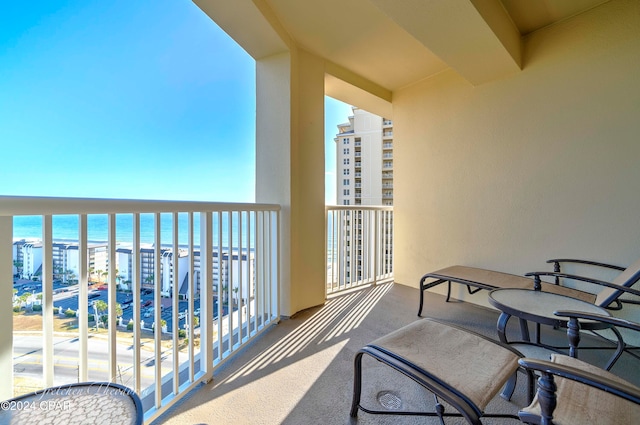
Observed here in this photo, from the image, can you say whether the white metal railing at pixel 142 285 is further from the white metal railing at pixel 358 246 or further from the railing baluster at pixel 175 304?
the white metal railing at pixel 358 246

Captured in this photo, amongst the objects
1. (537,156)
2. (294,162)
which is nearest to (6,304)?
(294,162)

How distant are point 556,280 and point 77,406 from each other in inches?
123

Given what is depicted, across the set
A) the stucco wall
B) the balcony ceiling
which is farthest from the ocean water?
the stucco wall

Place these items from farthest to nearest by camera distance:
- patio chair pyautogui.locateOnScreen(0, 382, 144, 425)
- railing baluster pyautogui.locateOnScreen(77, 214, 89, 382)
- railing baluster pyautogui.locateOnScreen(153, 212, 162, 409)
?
railing baluster pyautogui.locateOnScreen(153, 212, 162, 409), railing baluster pyautogui.locateOnScreen(77, 214, 89, 382), patio chair pyautogui.locateOnScreen(0, 382, 144, 425)

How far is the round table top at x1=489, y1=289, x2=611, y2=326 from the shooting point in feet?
4.61

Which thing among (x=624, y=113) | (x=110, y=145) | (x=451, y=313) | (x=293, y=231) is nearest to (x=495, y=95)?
(x=624, y=113)

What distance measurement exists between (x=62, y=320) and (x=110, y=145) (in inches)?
142

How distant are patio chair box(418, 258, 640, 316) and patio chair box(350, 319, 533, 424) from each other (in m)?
0.98

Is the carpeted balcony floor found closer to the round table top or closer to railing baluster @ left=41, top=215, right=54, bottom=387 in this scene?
the round table top

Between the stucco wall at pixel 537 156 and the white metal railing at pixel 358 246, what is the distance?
43 centimetres

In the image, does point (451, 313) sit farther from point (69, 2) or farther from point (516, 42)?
point (69, 2)

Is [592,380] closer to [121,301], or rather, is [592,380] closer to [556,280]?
[121,301]

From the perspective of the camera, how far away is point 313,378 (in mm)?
1617

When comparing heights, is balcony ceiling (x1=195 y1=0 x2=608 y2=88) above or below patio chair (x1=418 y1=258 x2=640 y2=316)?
above
